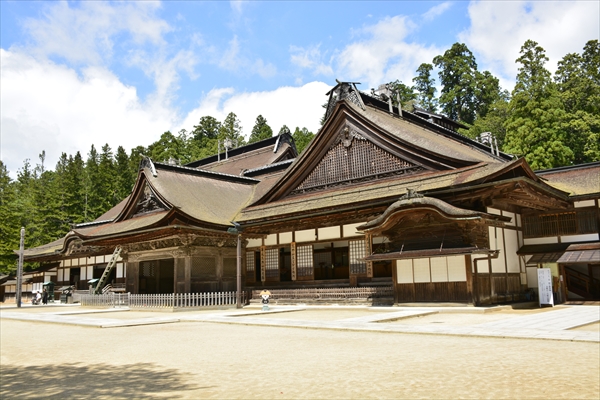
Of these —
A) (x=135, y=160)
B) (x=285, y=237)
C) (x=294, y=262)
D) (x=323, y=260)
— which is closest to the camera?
(x=294, y=262)

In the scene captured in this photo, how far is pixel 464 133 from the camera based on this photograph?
62.3m

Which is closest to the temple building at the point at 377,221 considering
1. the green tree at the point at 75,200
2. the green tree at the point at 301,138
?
the green tree at the point at 75,200

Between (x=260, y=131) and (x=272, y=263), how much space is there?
57361mm

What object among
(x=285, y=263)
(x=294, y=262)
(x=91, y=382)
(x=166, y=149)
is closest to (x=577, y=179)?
(x=294, y=262)

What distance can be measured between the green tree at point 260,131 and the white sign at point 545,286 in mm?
60859

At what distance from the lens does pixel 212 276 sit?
26.2 meters

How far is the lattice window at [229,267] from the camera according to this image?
2692 centimetres

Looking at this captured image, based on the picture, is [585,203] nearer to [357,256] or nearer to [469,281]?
[469,281]

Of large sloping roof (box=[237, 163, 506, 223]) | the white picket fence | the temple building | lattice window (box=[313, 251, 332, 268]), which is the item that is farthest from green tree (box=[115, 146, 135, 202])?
lattice window (box=[313, 251, 332, 268])

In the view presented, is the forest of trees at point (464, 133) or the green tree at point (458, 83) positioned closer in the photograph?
the forest of trees at point (464, 133)

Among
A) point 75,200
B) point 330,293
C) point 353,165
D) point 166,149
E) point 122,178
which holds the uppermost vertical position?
point 166,149

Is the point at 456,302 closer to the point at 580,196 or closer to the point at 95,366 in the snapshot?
the point at 580,196

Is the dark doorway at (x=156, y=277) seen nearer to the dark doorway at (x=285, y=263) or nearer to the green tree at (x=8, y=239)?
the dark doorway at (x=285, y=263)

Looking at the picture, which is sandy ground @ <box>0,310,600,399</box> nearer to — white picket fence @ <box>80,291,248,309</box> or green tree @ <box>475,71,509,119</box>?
white picket fence @ <box>80,291,248,309</box>
